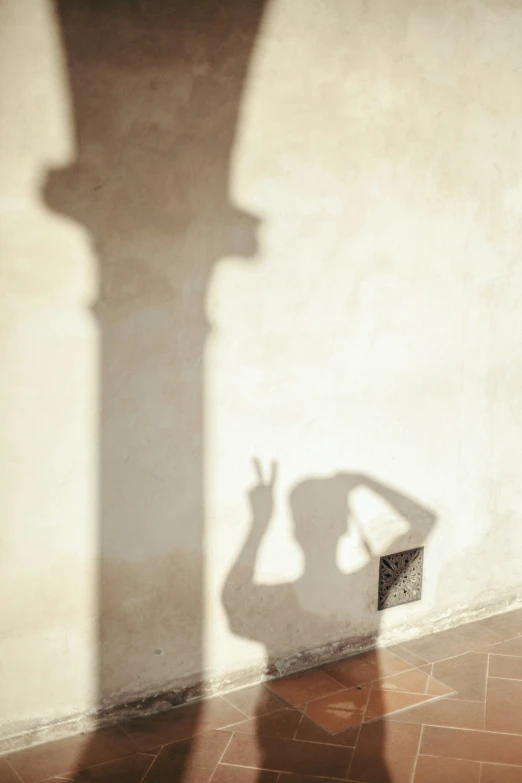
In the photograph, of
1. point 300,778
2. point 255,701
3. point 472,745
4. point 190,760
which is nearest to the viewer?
point 300,778

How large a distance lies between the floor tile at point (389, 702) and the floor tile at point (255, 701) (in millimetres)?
440

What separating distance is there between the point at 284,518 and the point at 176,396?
929 millimetres

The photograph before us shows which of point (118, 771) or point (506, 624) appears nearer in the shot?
point (118, 771)

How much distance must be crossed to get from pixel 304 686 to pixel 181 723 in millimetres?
721

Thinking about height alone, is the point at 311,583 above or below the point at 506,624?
above

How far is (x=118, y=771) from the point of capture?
12.6ft

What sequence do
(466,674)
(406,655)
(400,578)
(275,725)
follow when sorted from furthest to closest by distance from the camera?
(400,578)
(406,655)
(466,674)
(275,725)

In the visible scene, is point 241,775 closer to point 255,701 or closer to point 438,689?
point 255,701

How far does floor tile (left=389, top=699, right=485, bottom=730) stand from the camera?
4.24 m

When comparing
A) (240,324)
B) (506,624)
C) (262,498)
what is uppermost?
(240,324)

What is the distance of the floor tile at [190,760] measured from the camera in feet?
12.5

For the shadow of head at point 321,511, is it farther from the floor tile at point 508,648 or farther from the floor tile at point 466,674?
the floor tile at point 508,648

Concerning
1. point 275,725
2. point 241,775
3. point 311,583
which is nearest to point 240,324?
point 311,583

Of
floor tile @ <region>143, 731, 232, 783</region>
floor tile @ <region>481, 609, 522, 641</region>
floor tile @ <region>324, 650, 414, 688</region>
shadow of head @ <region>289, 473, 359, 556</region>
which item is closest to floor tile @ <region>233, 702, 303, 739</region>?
floor tile @ <region>143, 731, 232, 783</region>
